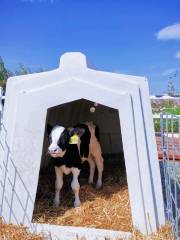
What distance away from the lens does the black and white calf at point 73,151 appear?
5.16 m

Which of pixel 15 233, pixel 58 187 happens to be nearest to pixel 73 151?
pixel 58 187

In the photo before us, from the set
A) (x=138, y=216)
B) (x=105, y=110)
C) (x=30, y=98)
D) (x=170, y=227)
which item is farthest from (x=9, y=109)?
(x=105, y=110)

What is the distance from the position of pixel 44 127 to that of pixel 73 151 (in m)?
1.08

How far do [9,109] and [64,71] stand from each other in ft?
3.02

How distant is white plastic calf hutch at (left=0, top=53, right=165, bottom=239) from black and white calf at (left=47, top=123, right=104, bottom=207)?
379 mm

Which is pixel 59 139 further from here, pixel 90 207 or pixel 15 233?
pixel 15 233

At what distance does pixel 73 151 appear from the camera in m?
5.77

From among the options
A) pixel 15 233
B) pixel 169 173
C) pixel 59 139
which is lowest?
pixel 15 233

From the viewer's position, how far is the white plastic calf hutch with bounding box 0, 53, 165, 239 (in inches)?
180

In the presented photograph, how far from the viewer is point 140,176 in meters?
4.58

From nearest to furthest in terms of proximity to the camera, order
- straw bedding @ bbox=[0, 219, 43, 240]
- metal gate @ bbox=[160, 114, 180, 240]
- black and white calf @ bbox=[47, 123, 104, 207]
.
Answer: metal gate @ bbox=[160, 114, 180, 240] < straw bedding @ bbox=[0, 219, 43, 240] < black and white calf @ bbox=[47, 123, 104, 207]

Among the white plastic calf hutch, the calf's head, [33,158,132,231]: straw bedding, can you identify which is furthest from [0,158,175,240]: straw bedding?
the calf's head

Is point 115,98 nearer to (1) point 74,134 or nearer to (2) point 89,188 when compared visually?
(1) point 74,134

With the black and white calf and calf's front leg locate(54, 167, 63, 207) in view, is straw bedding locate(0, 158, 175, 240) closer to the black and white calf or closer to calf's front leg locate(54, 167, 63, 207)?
calf's front leg locate(54, 167, 63, 207)
